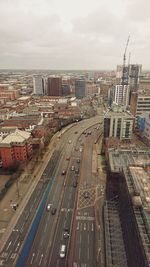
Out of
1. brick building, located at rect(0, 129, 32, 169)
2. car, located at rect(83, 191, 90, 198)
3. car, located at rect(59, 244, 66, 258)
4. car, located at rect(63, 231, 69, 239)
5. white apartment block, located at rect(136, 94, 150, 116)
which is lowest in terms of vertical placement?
car, located at rect(59, 244, 66, 258)

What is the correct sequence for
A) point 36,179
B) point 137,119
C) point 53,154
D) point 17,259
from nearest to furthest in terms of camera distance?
1. point 17,259
2. point 36,179
3. point 53,154
4. point 137,119

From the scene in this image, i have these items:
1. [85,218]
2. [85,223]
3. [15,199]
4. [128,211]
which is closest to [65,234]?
[85,223]

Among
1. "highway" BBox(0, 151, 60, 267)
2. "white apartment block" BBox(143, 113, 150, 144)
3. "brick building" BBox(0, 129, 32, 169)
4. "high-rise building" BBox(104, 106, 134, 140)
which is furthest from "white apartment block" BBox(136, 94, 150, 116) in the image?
"highway" BBox(0, 151, 60, 267)

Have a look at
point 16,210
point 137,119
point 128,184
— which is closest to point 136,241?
point 128,184

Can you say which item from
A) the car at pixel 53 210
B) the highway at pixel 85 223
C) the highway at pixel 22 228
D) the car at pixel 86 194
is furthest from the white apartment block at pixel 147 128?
the car at pixel 53 210

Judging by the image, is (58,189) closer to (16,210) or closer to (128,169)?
(16,210)

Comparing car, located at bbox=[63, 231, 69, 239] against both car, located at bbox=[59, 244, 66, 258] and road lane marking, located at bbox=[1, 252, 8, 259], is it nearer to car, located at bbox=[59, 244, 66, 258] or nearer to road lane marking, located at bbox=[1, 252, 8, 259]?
car, located at bbox=[59, 244, 66, 258]

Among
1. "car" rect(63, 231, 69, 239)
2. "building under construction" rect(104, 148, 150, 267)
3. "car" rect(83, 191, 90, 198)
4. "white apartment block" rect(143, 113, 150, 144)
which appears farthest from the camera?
"white apartment block" rect(143, 113, 150, 144)
